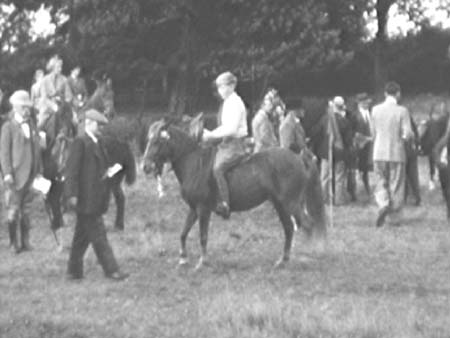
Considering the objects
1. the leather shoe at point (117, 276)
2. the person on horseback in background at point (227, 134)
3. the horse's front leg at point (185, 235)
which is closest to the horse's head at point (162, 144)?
the person on horseback in background at point (227, 134)

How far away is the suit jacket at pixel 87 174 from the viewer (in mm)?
14977

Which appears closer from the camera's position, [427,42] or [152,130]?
[152,130]

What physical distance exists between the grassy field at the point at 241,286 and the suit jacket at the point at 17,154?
39.3 inches

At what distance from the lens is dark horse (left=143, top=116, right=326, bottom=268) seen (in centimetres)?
1658

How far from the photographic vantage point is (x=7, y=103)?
18.7 m

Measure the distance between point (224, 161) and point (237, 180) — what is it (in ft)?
1.14

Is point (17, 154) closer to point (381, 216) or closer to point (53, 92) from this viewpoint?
point (381, 216)

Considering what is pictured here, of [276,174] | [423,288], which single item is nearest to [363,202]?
[276,174]

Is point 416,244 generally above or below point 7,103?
below

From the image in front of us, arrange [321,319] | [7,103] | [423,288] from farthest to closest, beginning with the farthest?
[7,103], [423,288], [321,319]

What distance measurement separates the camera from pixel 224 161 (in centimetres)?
1672

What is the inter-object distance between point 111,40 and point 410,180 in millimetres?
21846

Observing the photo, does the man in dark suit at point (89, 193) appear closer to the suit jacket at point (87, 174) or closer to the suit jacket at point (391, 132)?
the suit jacket at point (87, 174)

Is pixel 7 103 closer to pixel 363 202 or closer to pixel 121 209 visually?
pixel 121 209
